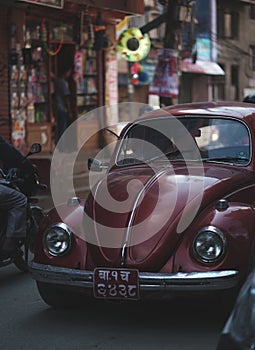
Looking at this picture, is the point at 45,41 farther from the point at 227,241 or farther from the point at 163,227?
the point at 227,241

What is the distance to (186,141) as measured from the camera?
6.49 m

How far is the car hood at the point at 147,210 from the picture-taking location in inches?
205

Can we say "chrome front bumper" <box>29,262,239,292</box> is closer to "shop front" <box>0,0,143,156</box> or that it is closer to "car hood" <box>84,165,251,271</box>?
"car hood" <box>84,165,251,271</box>

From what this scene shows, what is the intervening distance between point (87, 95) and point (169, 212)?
11.8 metres

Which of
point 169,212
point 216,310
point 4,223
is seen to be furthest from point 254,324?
point 4,223

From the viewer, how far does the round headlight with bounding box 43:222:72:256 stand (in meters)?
5.50

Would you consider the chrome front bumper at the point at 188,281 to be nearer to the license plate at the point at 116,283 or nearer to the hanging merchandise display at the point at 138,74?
the license plate at the point at 116,283

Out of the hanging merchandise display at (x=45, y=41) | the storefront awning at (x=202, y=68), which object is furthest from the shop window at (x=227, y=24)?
the hanging merchandise display at (x=45, y=41)

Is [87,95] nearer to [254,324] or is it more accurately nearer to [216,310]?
[216,310]

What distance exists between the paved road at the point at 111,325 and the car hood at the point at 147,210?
53cm

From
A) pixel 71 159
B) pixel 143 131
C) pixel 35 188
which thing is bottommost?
pixel 71 159

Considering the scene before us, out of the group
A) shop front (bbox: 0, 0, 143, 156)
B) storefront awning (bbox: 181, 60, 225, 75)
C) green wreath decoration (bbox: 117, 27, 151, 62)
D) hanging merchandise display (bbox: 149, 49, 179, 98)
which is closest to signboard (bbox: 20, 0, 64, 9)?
shop front (bbox: 0, 0, 143, 156)

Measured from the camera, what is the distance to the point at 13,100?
13828mm

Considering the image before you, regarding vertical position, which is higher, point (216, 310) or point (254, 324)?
point (254, 324)
